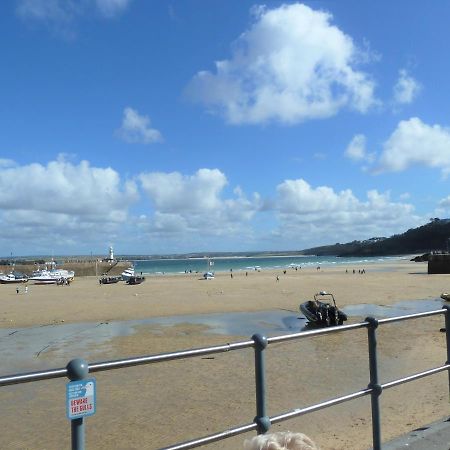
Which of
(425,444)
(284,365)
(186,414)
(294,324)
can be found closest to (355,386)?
(284,365)

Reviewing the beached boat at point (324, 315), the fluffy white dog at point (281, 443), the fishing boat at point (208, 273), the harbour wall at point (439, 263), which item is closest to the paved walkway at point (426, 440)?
the fluffy white dog at point (281, 443)

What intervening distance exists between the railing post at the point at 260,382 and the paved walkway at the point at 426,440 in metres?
1.63

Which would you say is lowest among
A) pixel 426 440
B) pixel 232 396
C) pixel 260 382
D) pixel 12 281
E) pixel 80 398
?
pixel 12 281

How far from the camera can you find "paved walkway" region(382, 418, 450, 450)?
431cm

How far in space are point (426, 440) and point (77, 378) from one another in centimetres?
341

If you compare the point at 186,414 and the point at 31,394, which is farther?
the point at 31,394

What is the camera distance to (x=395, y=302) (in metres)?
32.0

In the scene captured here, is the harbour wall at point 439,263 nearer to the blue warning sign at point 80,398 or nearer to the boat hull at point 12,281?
the boat hull at point 12,281

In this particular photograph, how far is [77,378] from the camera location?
2508 mm

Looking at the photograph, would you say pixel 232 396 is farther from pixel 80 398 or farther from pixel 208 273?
pixel 208 273

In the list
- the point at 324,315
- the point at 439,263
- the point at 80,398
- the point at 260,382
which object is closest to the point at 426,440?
the point at 260,382

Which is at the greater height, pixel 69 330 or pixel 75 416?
pixel 75 416

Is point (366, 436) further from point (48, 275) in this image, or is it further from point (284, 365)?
point (48, 275)

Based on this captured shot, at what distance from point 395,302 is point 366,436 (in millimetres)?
26278
